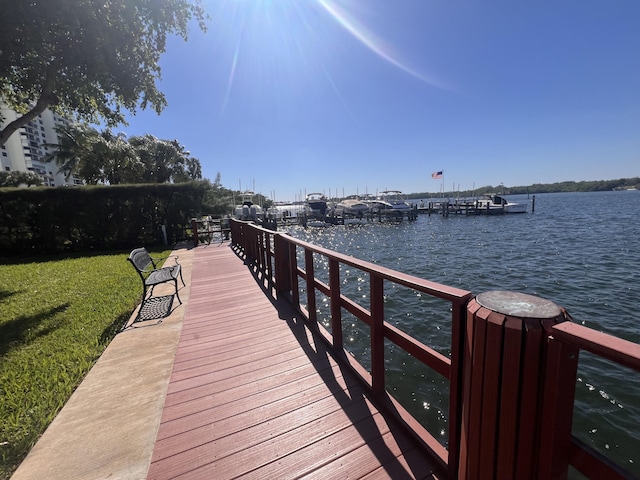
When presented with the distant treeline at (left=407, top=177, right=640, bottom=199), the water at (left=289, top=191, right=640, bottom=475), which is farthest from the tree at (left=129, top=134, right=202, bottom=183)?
the distant treeline at (left=407, top=177, right=640, bottom=199)

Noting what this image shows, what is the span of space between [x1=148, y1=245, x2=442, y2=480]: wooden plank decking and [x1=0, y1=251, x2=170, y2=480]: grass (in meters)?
1.00

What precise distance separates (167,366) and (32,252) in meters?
12.1

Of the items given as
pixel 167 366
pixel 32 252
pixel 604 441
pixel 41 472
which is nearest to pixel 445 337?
pixel 604 441

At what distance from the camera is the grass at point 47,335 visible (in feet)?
8.00

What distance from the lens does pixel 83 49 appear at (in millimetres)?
7363

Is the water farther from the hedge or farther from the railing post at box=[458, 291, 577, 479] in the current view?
the hedge

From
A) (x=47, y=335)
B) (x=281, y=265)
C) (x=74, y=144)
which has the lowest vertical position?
(x=47, y=335)

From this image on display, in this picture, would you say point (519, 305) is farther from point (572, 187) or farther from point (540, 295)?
point (572, 187)

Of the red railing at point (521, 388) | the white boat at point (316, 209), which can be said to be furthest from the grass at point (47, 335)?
the white boat at point (316, 209)

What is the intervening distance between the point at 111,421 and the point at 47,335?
9.11ft

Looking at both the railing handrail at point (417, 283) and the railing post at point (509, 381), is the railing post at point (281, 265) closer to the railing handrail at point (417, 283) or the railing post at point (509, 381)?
the railing handrail at point (417, 283)

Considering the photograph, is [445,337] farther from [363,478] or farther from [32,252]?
[32,252]

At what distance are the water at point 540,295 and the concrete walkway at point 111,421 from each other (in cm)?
282

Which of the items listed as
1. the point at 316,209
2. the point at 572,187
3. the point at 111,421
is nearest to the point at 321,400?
the point at 111,421
